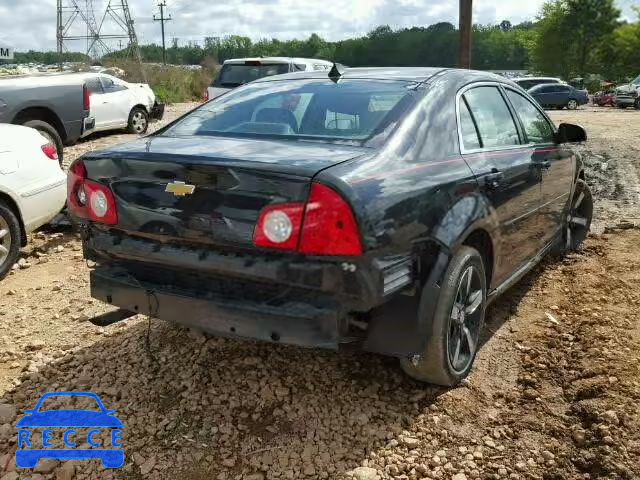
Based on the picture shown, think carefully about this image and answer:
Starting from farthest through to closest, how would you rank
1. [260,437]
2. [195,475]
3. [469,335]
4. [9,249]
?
[9,249] < [469,335] < [260,437] < [195,475]

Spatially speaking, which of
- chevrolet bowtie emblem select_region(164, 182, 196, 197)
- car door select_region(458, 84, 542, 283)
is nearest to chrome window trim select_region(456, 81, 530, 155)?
car door select_region(458, 84, 542, 283)

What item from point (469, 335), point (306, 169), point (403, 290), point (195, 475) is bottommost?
point (195, 475)

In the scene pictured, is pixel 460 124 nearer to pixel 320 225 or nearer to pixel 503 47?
pixel 320 225

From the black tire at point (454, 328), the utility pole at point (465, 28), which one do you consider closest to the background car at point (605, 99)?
the utility pole at point (465, 28)

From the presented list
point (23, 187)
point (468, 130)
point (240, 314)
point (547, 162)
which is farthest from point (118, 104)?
point (240, 314)

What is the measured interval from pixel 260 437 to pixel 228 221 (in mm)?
1034

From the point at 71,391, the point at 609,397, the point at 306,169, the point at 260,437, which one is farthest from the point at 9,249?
the point at 609,397

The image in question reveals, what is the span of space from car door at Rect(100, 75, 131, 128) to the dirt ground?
9.52m

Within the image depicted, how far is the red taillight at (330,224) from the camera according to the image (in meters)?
2.47

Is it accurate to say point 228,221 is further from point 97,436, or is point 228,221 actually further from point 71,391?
point 71,391

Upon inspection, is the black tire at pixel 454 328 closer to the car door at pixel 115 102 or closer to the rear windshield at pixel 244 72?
the rear windshield at pixel 244 72

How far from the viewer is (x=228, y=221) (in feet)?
8.67

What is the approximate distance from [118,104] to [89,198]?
37.2 feet

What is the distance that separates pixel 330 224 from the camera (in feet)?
8.11
